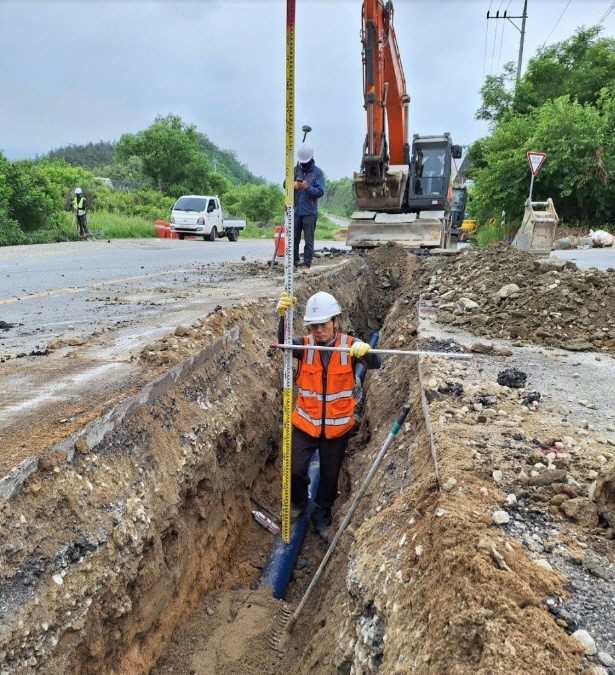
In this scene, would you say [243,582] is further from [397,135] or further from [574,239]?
[574,239]

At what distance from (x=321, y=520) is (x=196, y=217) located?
2087cm

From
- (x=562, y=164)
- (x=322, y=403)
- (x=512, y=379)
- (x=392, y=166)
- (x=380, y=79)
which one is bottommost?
(x=322, y=403)

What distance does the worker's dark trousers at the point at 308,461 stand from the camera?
4926 mm

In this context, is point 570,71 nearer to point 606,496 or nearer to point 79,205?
point 79,205

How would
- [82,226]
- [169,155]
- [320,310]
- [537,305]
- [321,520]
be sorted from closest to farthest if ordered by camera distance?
1. [320,310]
2. [321,520]
3. [537,305]
4. [82,226]
5. [169,155]

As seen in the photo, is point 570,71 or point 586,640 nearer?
point 586,640

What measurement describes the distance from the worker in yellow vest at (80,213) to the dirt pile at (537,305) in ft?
53.5

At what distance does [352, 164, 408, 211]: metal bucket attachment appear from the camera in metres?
12.0

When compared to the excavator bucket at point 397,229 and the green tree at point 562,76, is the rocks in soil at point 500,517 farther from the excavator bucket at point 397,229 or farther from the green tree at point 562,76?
the green tree at point 562,76

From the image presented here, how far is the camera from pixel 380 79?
10898mm

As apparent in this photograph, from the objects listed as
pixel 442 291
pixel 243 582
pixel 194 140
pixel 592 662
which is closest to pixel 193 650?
pixel 243 582

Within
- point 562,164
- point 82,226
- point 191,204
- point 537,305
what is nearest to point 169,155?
point 191,204

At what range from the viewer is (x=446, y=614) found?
2.04m

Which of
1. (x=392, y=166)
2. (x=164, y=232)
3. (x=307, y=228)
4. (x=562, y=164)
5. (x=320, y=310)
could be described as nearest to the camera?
(x=320, y=310)
